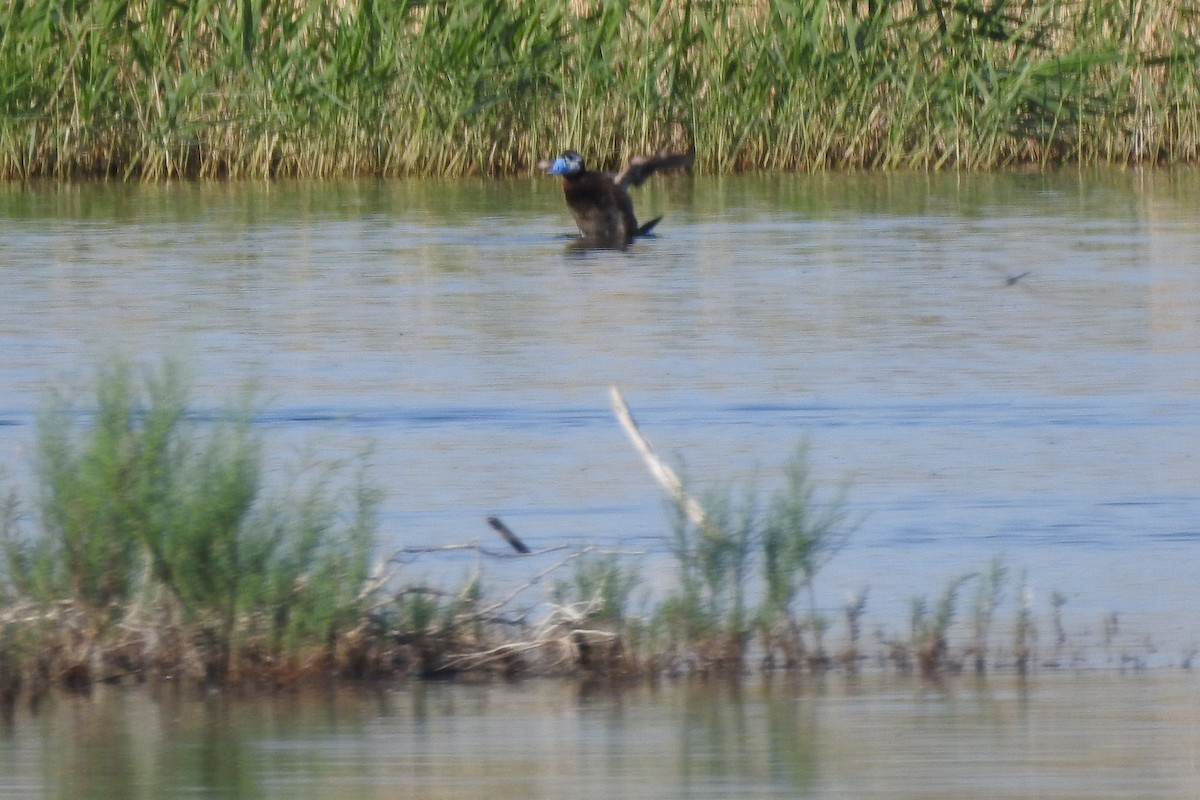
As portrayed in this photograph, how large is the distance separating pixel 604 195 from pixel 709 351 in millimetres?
3744

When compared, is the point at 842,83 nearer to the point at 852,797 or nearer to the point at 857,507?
the point at 857,507

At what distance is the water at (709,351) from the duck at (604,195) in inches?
8.3

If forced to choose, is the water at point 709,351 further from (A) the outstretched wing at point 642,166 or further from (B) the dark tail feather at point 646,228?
(A) the outstretched wing at point 642,166

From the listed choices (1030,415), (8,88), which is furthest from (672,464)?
(8,88)

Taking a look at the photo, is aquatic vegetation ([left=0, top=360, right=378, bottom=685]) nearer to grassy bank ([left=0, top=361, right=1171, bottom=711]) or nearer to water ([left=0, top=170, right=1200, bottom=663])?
grassy bank ([left=0, top=361, right=1171, bottom=711])

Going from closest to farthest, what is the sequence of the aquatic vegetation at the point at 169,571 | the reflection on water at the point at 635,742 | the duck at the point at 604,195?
1. the reflection on water at the point at 635,742
2. the aquatic vegetation at the point at 169,571
3. the duck at the point at 604,195

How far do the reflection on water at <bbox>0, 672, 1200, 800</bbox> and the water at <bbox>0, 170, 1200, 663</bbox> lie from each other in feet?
1.73

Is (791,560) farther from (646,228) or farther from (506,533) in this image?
(646,228)

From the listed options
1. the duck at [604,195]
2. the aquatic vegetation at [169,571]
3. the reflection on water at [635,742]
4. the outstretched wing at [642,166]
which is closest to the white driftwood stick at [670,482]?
the reflection on water at [635,742]

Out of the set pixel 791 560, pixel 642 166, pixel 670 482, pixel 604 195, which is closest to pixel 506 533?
pixel 670 482

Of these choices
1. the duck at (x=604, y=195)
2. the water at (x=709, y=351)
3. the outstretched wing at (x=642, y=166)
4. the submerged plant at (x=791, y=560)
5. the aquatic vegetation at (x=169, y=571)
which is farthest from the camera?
the outstretched wing at (x=642, y=166)

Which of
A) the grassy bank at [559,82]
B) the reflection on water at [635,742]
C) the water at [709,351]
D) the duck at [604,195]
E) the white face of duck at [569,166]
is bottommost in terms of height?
the reflection on water at [635,742]

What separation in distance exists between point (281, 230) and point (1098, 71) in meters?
5.59

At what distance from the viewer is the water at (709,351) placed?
216 inches
